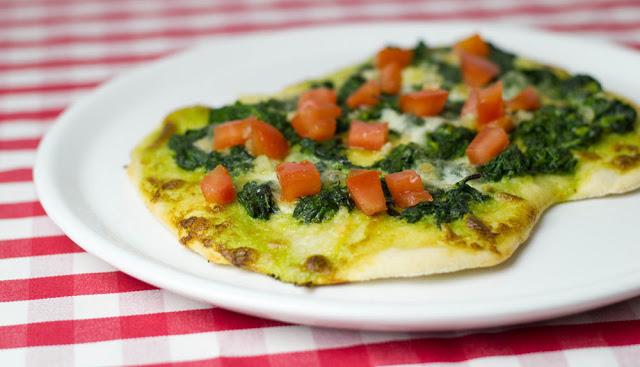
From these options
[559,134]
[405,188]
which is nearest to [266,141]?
[405,188]

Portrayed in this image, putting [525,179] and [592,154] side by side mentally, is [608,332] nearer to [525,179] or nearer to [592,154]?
[525,179]

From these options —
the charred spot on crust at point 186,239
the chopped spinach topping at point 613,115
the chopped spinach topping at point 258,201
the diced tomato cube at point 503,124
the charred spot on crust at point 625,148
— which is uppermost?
the chopped spinach topping at point 613,115

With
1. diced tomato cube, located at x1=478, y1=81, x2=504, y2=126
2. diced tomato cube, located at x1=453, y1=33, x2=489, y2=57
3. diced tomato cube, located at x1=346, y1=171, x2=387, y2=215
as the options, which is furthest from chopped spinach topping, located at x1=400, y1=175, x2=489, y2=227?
diced tomato cube, located at x1=453, y1=33, x2=489, y2=57

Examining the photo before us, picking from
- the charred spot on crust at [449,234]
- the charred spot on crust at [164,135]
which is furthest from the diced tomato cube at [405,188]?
the charred spot on crust at [164,135]

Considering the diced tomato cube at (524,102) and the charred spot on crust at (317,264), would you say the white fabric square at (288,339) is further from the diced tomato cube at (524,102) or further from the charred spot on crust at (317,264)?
the diced tomato cube at (524,102)

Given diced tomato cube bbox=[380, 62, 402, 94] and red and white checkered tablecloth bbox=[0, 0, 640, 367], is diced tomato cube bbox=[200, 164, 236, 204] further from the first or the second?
diced tomato cube bbox=[380, 62, 402, 94]
